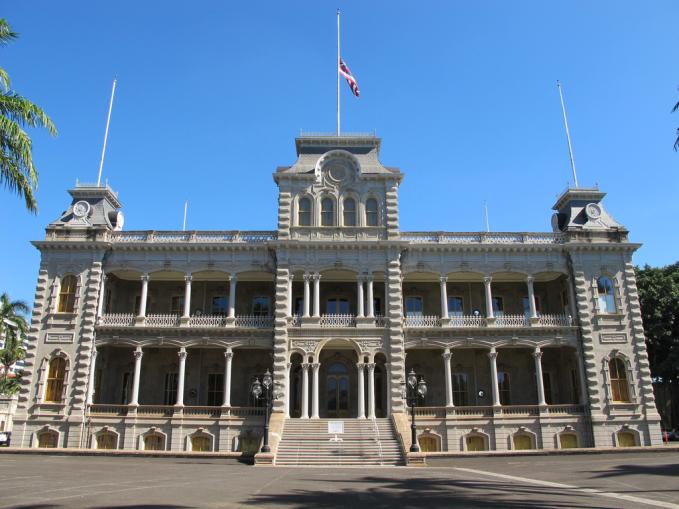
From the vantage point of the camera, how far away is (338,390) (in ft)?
112

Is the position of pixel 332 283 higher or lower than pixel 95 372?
higher

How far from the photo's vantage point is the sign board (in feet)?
94.6

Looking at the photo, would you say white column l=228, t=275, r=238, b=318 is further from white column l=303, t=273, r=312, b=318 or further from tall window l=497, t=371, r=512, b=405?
tall window l=497, t=371, r=512, b=405

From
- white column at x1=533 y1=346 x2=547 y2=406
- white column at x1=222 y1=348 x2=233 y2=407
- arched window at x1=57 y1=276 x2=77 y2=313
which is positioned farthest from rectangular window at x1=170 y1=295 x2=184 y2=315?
white column at x1=533 y1=346 x2=547 y2=406

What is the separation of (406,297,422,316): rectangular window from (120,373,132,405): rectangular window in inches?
710

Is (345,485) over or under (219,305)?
under

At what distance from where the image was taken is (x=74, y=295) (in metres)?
33.6

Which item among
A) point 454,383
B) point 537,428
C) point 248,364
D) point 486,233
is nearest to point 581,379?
point 537,428

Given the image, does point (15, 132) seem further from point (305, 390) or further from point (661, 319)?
point (661, 319)

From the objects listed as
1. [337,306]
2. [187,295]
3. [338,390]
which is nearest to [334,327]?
[337,306]

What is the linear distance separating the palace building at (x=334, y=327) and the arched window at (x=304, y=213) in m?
0.13

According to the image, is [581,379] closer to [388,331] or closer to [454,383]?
[454,383]

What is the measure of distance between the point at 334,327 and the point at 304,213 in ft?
24.0

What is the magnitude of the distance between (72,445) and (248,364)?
1051cm
